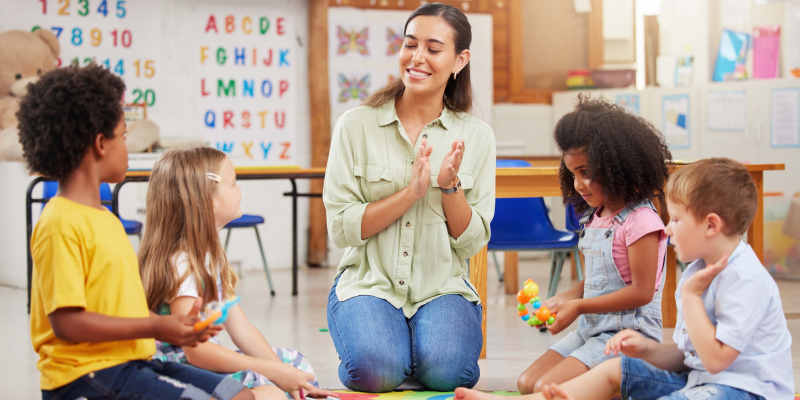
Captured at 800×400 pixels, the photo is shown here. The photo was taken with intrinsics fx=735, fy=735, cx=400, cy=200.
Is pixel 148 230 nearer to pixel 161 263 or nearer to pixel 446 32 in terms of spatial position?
pixel 161 263

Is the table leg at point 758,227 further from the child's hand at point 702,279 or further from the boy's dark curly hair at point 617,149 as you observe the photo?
the child's hand at point 702,279

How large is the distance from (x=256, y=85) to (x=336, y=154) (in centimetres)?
305

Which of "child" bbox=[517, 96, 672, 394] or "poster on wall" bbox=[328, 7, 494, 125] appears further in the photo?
"poster on wall" bbox=[328, 7, 494, 125]

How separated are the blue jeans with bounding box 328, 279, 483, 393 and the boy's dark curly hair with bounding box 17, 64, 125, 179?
2.87 ft

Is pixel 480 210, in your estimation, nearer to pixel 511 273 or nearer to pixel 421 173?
pixel 421 173

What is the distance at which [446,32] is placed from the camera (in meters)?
2.04

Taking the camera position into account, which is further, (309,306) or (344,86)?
(344,86)

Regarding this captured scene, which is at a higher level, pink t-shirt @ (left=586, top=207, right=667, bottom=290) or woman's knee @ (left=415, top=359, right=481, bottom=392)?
pink t-shirt @ (left=586, top=207, right=667, bottom=290)

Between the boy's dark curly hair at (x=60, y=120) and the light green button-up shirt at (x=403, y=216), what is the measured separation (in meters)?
0.81

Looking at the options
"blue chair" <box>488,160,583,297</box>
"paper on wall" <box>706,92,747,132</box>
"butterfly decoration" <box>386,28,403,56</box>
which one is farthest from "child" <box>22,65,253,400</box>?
"paper on wall" <box>706,92,747,132</box>

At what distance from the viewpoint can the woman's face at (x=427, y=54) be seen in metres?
2.02

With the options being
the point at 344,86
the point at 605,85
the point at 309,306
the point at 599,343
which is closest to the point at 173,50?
the point at 344,86

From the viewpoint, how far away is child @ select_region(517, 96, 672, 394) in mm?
1751

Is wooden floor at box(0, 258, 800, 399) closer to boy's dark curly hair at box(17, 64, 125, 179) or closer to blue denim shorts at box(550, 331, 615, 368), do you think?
blue denim shorts at box(550, 331, 615, 368)
